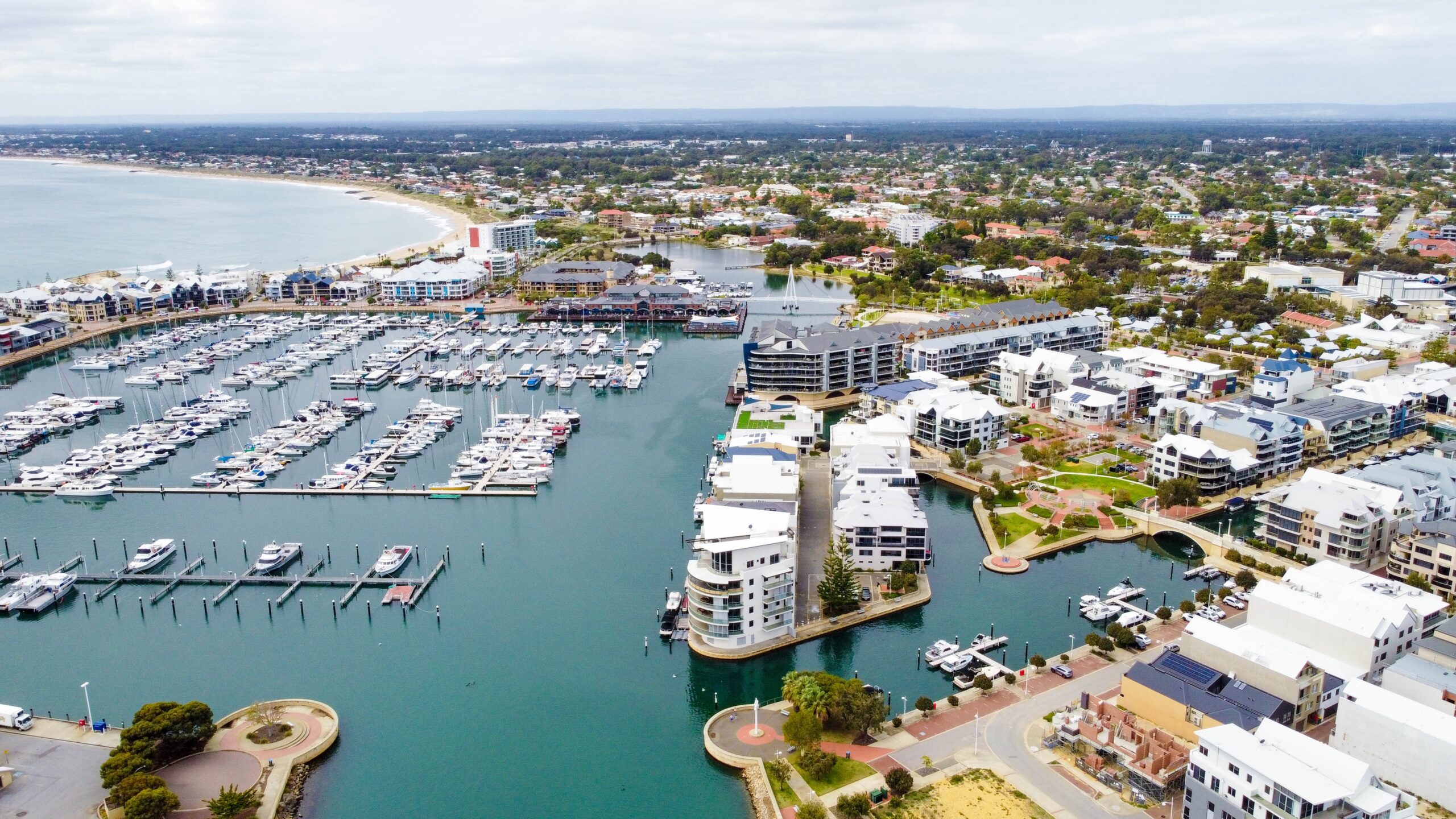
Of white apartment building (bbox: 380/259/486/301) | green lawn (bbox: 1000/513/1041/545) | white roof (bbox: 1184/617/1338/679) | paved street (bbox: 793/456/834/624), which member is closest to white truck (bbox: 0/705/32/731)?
paved street (bbox: 793/456/834/624)

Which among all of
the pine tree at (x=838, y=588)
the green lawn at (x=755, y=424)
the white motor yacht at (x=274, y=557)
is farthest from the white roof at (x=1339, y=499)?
the white motor yacht at (x=274, y=557)

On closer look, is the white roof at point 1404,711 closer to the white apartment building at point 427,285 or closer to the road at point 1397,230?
the white apartment building at point 427,285

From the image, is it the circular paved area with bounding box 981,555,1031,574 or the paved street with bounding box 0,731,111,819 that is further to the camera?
the circular paved area with bounding box 981,555,1031,574

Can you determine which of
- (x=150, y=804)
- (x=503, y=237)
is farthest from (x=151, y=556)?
(x=503, y=237)

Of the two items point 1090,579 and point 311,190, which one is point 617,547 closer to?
point 1090,579

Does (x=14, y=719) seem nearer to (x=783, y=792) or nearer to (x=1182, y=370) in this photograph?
(x=783, y=792)

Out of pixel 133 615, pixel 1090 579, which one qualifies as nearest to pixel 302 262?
pixel 133 615

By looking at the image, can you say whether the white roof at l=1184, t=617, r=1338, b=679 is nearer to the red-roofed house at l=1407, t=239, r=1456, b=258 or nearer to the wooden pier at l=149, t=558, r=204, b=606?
the wooden pier at l=149, t=558, r=204, b=606
